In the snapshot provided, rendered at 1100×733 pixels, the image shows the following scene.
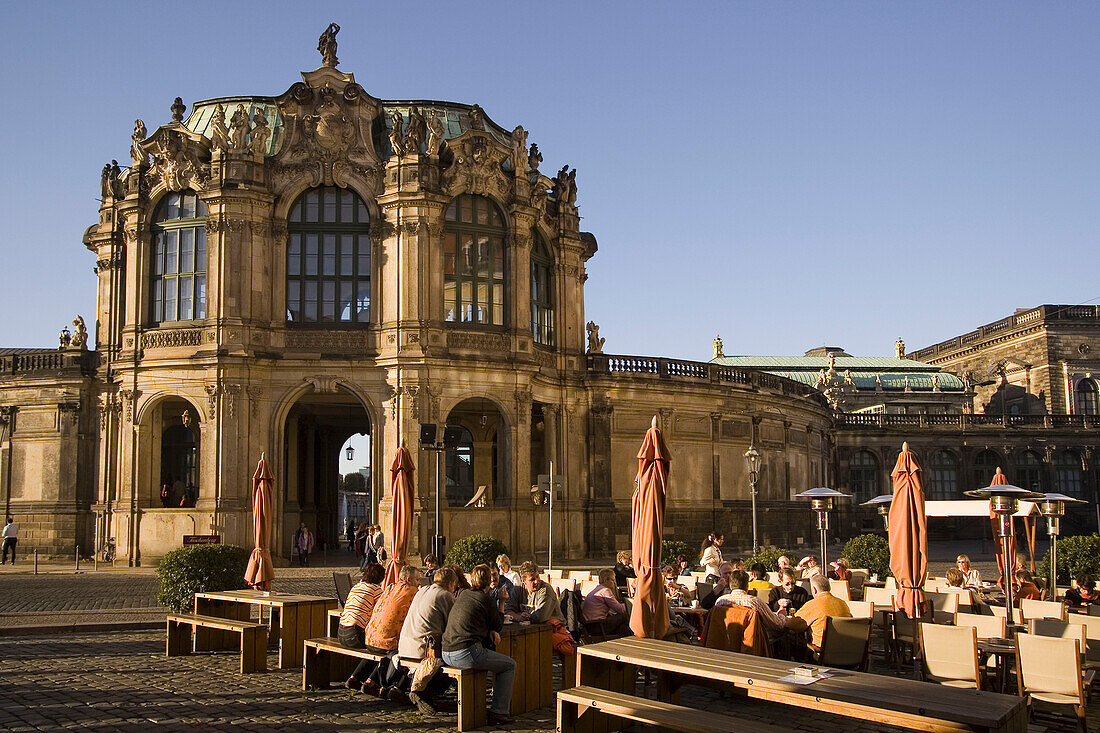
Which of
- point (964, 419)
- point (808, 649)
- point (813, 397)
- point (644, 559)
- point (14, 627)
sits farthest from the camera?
point (964, 419)

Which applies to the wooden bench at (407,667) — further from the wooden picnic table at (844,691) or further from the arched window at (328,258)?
the arched window at (328,258)

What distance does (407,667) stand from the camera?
12555 millimetres

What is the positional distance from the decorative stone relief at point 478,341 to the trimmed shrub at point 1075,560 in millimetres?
16789

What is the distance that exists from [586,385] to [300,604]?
2542cm

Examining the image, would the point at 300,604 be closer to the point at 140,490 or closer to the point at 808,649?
the point at 808,649

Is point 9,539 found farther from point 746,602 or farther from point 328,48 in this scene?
point 746,602

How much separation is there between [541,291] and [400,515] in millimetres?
20308

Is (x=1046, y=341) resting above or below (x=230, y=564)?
above

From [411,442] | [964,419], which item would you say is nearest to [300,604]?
[411,442]

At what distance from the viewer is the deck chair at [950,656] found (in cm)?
1194

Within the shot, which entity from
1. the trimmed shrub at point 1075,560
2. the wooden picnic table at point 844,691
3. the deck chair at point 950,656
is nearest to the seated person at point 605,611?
the wooden picnic table at point 844,691

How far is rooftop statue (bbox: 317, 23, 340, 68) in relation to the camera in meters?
36.7

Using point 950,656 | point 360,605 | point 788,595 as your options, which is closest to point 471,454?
point 788,595

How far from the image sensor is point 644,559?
519 inches
